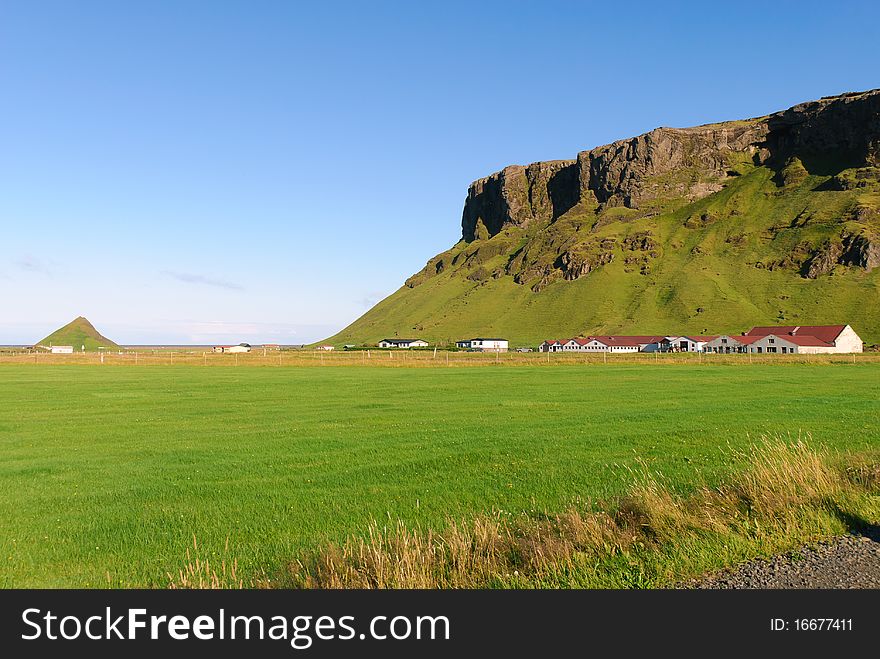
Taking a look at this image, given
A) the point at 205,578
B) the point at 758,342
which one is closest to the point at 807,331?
the point at 758,342

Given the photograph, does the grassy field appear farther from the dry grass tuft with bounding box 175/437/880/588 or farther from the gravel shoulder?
the gravel shoulder

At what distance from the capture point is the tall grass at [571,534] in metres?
8.43

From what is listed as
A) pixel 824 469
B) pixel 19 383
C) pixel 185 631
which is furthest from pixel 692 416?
pixel 19 383

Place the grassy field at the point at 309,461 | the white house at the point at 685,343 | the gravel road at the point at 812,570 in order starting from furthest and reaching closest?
1. the white house at the point at 685,343
2. the grassy field at the point at 309,461
3. the gravel road at the point at 812,570

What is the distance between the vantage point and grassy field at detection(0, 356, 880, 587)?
36.7 ft

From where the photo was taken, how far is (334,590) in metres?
7.62

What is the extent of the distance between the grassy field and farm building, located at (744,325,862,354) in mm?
130976

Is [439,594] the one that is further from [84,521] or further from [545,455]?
[545,455]

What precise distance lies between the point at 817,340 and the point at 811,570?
570ft

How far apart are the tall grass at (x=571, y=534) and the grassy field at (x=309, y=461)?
1.29 m

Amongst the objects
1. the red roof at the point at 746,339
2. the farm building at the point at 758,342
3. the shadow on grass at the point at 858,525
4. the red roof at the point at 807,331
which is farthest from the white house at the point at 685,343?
the shadow on grass at the point at 858,525

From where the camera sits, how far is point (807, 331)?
164m

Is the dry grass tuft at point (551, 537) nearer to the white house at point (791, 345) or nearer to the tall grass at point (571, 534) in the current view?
the tall grass at point (571, 534)

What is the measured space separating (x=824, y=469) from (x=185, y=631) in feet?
39.0
